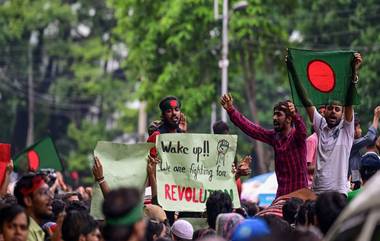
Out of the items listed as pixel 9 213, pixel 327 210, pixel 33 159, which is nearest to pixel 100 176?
pixel 9 213

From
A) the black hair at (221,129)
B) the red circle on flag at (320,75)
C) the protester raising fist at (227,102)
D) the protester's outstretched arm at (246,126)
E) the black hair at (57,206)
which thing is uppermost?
the red circle on flag at (320,75)

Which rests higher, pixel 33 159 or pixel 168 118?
pixel 168 118

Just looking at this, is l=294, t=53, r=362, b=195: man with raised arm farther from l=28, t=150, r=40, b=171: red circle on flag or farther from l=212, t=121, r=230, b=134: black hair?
l=28, t=150, r=40, b=171: red circle on flag

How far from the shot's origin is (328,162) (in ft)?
40.2

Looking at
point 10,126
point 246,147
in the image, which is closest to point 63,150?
point 10,126

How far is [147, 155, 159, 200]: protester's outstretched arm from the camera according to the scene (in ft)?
42.7

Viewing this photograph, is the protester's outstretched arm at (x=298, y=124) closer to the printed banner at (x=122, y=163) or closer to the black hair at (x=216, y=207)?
the black hair at (x=216, y=207)

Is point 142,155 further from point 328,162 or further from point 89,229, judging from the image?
point 89,229

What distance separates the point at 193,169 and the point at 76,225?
10.6 ft

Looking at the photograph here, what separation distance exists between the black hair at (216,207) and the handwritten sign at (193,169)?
3.80 ft

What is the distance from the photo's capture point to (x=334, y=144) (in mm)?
12227

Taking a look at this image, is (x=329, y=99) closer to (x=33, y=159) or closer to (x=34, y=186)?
(x=34, y=186)

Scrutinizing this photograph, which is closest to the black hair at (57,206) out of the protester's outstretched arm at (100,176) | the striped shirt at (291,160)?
the protester's outstretched arm at (100,176)

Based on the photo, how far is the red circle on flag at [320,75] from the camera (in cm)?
1284
